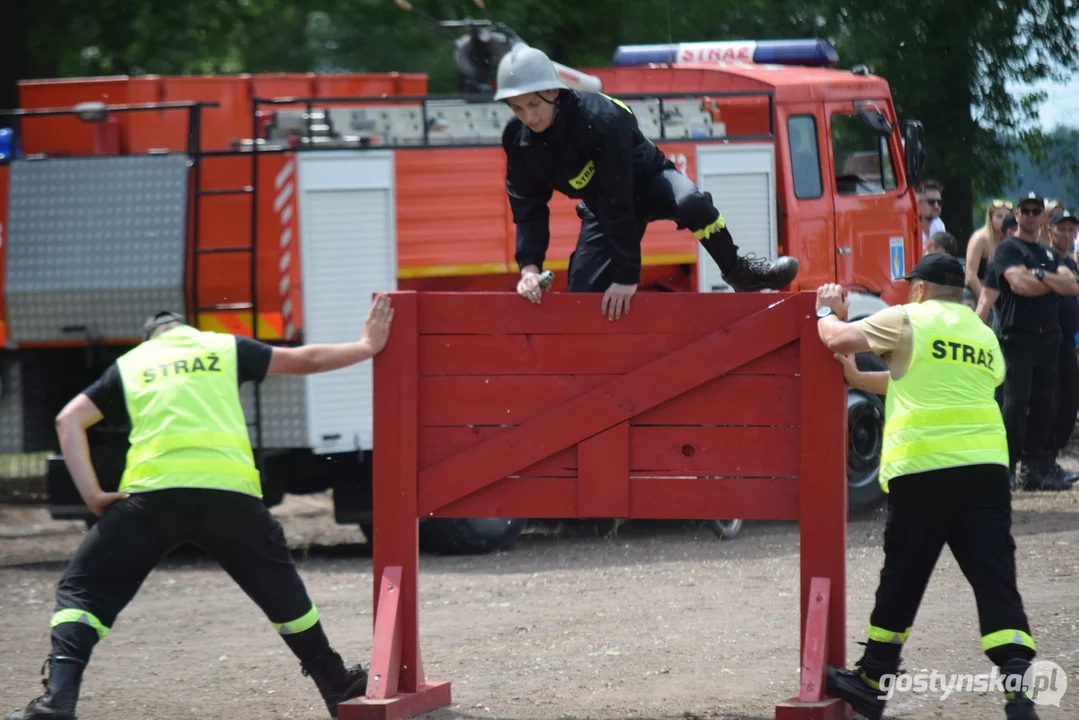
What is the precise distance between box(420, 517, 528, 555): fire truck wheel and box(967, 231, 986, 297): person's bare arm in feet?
13.7

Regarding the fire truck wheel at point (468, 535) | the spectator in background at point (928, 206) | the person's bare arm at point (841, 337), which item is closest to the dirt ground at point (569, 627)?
the fire truck wheel at point (468, 535)

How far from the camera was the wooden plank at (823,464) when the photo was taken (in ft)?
18.6

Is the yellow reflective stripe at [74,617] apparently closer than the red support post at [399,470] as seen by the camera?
Yes

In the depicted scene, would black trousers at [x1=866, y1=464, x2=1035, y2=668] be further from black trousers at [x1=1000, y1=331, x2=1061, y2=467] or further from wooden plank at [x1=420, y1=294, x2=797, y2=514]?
black trousers at [x1=1000, y1=331, x2=1061, y2=467]

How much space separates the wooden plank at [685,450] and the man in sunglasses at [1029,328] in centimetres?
563

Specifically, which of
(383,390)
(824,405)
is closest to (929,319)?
(824,405)

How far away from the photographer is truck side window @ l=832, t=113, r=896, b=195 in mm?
11461

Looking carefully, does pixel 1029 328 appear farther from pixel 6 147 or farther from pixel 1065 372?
pixel 6 147

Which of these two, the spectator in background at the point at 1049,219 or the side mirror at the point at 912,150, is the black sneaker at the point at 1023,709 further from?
the spectator in background at the point at 1049,219

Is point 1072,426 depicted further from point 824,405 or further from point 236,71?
point 236,71

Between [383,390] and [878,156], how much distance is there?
22.4ft

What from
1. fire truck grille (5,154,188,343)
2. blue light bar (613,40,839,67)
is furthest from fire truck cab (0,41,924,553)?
blue light bar (613,40,839,67)

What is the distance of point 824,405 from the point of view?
5691mm

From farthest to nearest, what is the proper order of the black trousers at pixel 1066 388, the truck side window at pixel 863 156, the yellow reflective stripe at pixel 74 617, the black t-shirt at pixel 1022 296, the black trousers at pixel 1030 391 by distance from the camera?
the black trousers at pixel 1066 388 → the truck side window at pixel 863 156 → the black trousers at pixel 1030 391 → the black t-shirt at pixel 1022 296 → the yellow reflective stripe at pixel 74 617
